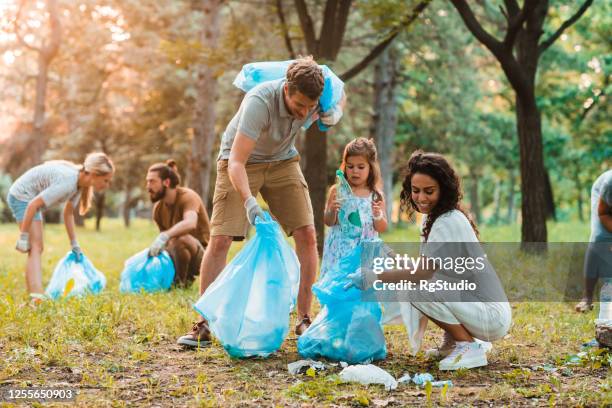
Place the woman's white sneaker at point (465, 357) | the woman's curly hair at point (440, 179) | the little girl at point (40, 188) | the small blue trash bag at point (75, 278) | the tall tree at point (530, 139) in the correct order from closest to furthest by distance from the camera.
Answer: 1. the woman's white sneaker at point (465, 357)
2. the woman's curly hair at point (440, 179)
3. the little girl at point (40, 188)
4. the small blue trash bag at point (75, 278)
5. the tall tree at point (530, 139)

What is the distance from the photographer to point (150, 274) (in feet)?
22.1

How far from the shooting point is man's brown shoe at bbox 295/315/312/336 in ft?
15.0

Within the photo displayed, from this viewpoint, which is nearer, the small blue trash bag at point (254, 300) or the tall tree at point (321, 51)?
the small blue trash bag at point (254, 300)

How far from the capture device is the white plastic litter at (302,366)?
3.78 meters

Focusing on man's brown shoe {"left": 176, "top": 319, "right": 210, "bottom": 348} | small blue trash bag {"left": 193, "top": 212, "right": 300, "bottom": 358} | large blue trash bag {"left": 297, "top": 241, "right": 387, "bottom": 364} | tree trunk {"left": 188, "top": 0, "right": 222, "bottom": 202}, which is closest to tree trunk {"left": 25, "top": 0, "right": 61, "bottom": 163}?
tree trunk {"left": 188, "top": 0, "right": 222, "bottom": 202}

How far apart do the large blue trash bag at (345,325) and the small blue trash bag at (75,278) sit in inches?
130

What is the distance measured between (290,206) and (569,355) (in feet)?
6.37

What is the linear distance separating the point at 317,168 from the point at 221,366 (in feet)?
18.3

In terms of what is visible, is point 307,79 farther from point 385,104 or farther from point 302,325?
point 385,104

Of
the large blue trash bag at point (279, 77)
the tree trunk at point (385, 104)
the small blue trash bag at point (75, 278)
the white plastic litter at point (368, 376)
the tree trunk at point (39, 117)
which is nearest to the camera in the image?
the white plastic litter at point (368, 376)

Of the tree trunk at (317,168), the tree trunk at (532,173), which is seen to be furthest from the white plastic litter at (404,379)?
the tree trunk at (532,173)

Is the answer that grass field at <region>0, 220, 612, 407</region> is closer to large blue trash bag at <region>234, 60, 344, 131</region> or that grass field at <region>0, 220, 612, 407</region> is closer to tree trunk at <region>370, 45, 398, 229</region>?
large blue trash bag at <region>234, 60, 344, 131</region>

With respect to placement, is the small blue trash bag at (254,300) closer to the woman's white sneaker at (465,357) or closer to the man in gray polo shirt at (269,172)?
the man in gray polo shirt at (269,172)

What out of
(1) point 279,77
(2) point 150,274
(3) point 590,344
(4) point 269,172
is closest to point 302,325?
(4) point 269,172
